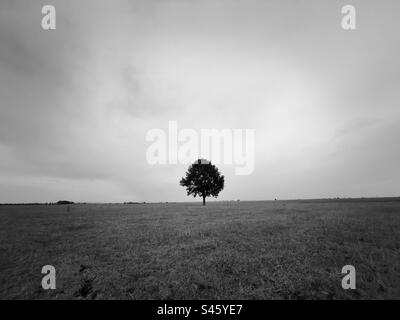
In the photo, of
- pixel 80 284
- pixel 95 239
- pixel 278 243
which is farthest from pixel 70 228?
pixel 278 243

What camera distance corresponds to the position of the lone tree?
210 ft

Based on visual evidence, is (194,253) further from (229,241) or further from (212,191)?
(212,191)

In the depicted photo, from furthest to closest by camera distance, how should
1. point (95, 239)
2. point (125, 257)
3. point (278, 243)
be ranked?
point (95, 239)
point (278, 243)
point (125, 257)

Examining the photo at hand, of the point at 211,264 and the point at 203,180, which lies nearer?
the point at 211,264

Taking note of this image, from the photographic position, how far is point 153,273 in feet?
30.8

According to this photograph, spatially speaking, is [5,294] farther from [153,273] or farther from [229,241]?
[229,241]

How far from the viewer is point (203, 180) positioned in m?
64.2

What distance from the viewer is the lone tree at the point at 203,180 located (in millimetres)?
64062

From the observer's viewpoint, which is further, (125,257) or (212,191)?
(212,191)

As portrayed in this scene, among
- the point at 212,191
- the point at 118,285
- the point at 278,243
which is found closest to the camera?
the point at 118,285

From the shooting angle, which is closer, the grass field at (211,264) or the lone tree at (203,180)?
the grass field at (211,264)

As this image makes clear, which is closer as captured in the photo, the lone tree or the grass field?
the grass field

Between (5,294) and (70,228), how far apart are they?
1377cm
